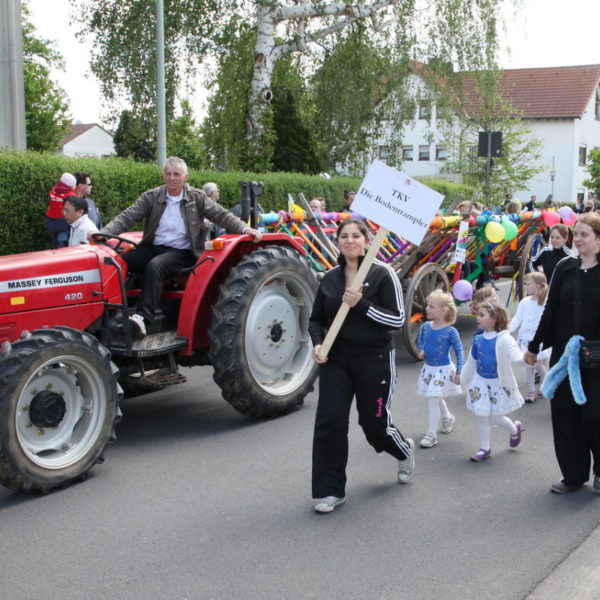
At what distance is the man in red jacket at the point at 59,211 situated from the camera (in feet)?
32.3

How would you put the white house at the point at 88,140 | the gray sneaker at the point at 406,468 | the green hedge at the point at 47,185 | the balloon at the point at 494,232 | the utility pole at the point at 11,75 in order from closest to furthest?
the gray sneaker at the point at 406,468, the balloon at the point at 494,232, the green hedge at the point at 47,185, the utility pole at the point at 11,75, the white house at the point at 88,140

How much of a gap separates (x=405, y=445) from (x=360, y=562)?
1164 millimetres

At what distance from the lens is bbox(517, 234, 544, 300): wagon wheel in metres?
11.1

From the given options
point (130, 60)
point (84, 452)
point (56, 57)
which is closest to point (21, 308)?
point (84, 452)

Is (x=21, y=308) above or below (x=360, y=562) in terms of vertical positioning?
above

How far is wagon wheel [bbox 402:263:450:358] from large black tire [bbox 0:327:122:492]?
4.14 metres

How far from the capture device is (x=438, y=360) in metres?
6.06

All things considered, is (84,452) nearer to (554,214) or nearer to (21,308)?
(21,308)

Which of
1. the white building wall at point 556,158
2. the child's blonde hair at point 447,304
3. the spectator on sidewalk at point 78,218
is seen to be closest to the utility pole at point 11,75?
the spectator on sidewalk at point 78,218

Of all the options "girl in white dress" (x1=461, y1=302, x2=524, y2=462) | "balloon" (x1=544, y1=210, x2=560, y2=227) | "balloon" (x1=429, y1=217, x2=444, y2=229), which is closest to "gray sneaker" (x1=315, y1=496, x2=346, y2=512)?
"girl in white dress" (x1=461, y1=302, x2=524, y2=462)

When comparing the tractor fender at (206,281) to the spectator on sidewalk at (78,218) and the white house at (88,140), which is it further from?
the white house at (88,140)

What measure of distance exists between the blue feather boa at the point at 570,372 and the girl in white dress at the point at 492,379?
27.8 inches

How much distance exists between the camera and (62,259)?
543 cm

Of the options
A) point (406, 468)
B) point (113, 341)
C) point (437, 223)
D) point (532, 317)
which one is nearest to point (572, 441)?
point (406, 468)
